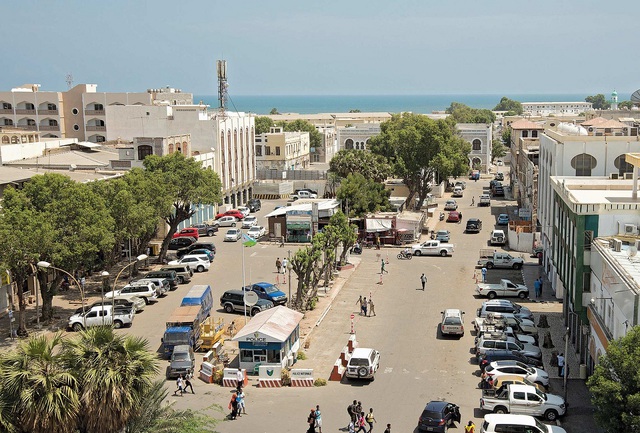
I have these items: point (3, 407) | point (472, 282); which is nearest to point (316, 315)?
point (472, 282)

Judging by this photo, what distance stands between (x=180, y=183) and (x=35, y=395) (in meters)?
37.6

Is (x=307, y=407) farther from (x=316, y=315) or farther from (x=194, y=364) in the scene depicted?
(x=316, y=315)

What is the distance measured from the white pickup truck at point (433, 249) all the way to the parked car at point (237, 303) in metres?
19.9

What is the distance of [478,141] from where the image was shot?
121 meters

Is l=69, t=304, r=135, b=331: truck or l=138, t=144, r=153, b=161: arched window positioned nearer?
l=69, t=304, r=135, b=331: truck

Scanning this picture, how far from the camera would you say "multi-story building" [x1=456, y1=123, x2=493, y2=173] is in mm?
119775

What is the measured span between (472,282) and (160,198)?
70.0 ft

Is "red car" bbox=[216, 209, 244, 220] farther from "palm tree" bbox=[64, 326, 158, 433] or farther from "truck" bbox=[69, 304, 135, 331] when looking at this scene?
"palm tree" bbox=[64, 326, 158, 433]

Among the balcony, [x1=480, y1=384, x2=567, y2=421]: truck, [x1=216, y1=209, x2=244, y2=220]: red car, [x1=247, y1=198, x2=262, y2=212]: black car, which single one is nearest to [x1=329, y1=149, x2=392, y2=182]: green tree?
[x1=247, y1=198, x2=262, y2=212]: black car

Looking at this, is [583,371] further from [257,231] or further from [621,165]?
[257,231]

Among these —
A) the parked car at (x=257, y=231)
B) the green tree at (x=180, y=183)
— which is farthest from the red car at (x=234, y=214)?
the green tree at (x=180, y=183)

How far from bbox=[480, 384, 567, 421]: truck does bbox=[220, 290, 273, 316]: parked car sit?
1718cm

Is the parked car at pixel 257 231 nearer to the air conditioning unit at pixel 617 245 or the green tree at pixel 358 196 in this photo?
the green tree at pixel 358 196

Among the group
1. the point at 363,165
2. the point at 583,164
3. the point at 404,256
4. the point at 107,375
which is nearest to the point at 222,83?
the point at 363,165
